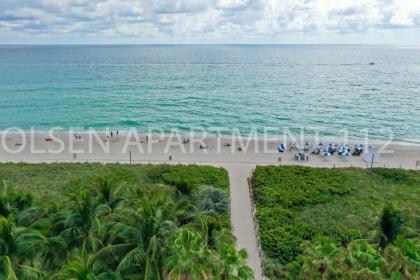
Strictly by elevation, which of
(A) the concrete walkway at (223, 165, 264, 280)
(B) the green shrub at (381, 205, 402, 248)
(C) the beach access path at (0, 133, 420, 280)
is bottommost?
(A) the concrete walkway at (223, 165, 264, 280)

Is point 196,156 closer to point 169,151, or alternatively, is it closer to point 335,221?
point 169,151

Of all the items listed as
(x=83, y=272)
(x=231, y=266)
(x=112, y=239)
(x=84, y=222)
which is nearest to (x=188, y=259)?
(x=231, y=266)

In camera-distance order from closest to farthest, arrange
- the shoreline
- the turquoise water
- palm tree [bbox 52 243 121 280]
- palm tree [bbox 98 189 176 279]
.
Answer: palm tree [bbox 52 243 121 280], palm tree [bbox 98 189 176 279], the shoreline, the turquoise water

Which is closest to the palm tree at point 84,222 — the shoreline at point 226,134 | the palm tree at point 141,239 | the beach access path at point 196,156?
the palm tree at point 141,239

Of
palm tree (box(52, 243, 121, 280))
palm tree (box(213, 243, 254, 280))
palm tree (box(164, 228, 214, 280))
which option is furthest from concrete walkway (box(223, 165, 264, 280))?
palm tree (box(52, 243, 121, 280))

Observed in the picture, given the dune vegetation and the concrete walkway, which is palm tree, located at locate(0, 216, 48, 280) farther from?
the concrete walkway

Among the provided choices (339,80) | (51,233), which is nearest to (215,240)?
(51,233)
